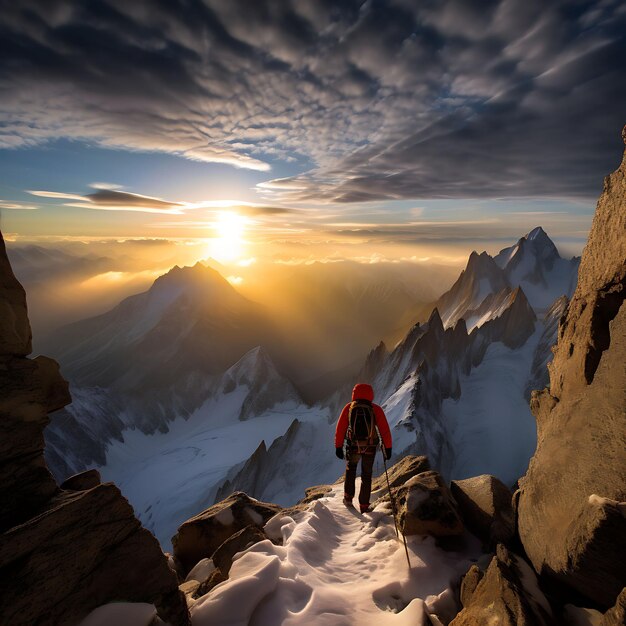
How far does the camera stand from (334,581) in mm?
7996

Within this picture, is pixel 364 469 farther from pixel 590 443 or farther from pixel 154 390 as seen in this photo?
pixel 154 390

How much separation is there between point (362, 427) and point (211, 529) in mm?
7494

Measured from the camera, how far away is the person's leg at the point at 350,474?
1214 centimetres

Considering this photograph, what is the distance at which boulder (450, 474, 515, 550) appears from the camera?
341 inches

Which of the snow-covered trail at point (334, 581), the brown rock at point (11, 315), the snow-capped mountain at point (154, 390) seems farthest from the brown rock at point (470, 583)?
the snow-capped mountain at point (154, 390)

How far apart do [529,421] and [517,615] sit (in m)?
95.0

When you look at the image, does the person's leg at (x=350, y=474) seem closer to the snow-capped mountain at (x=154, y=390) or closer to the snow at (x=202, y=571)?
the snow at (x=202, y=571)

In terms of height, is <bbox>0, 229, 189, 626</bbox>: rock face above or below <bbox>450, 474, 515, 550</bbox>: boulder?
above

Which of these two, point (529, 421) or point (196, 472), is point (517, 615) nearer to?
point (529, 421)

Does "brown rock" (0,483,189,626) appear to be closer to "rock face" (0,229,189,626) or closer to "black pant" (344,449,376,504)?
"rock face" (0,229,189,626)

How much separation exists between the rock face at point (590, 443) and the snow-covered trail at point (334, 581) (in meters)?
2.28

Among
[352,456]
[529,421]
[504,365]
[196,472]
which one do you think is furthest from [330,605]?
[196,472]

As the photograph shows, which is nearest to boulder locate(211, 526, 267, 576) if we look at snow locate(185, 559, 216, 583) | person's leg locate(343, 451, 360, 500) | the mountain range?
snow locate(185, 559, 216, 583)

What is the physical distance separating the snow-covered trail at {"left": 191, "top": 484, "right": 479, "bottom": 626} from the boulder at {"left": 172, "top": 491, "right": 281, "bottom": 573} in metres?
3.75
